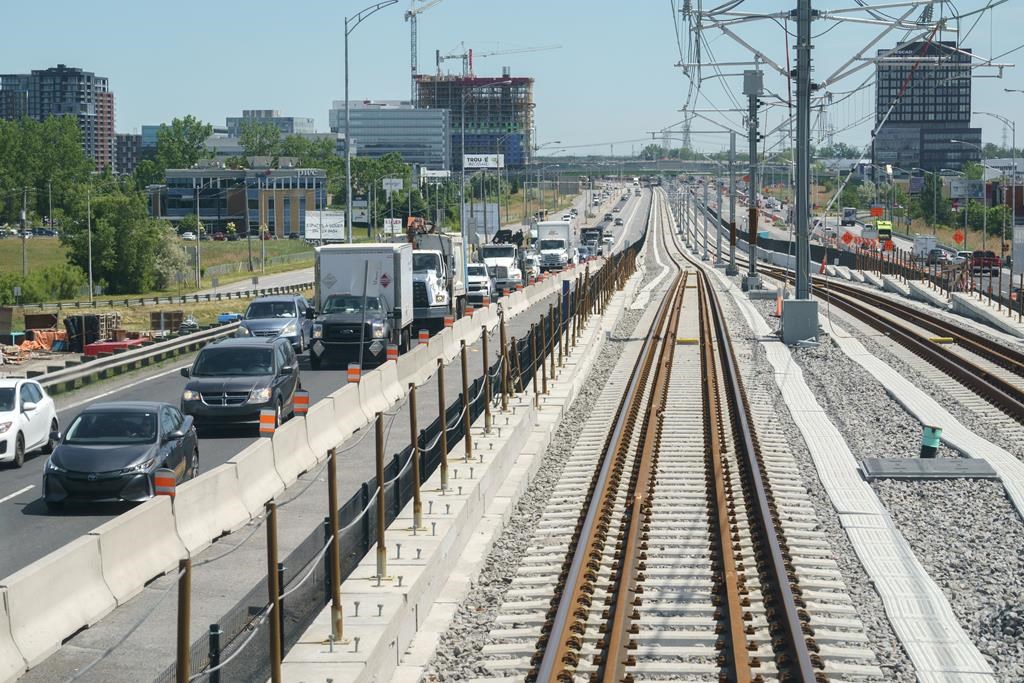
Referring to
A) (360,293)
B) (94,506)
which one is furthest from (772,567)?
(360,293)

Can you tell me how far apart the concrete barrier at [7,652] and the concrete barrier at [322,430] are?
9940mm

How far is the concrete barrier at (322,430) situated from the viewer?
66.4 feet

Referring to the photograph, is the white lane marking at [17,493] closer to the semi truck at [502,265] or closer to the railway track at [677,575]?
the railway track at [677,575]

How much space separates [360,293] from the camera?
3609cm

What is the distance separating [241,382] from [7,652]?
46.3 ft

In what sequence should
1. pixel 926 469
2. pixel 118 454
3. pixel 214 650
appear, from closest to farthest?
pixel 214 650
pixel 118 454
pixel 926 469

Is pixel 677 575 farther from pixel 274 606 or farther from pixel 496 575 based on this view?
pixel 274 606

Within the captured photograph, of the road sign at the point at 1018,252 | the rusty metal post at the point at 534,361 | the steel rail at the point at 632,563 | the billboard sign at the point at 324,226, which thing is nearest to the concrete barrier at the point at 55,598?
the steel rail at the point at 632,563

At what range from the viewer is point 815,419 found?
24031 millimetres

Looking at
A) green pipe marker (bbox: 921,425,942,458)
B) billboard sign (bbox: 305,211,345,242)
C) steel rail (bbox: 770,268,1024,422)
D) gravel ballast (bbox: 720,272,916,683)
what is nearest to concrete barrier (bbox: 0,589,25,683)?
gravel ballast (bbox: 720,272,916,683)

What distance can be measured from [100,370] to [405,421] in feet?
39.3

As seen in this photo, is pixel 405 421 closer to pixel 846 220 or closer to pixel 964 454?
pixel 964 454

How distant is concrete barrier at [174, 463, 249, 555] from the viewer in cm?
1445

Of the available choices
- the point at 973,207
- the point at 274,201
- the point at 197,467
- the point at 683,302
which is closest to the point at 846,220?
the point at 973,207
